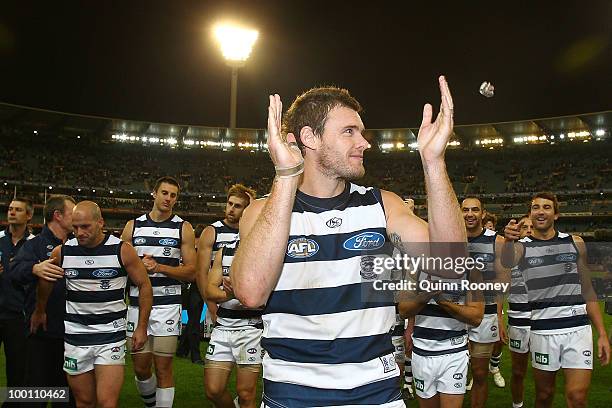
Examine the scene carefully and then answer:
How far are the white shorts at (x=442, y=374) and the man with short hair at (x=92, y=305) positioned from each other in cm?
291

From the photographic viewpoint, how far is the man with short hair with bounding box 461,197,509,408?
6523 mm

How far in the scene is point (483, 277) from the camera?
A: 704 centimetres

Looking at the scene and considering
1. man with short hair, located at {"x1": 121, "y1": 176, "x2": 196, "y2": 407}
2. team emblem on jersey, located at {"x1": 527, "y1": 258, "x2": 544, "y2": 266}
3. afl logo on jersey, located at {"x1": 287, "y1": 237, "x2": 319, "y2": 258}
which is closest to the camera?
afl logo on jersey, located at {"x1": 287, "y1": 237, "x2": 319, "y2": 258}

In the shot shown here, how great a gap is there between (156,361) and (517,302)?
16.1ft

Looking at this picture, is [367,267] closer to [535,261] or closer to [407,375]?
[535,261]

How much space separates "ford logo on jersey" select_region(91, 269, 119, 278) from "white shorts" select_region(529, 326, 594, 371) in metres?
4.46

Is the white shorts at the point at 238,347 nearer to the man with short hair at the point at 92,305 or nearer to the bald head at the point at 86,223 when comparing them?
the man with short hair at the point at 92,305

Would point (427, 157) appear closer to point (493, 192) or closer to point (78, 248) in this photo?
point (78, 248)

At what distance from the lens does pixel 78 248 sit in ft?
18.3

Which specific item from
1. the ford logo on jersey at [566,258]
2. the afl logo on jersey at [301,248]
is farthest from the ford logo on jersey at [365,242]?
the ford logo on jersey at [566,258]

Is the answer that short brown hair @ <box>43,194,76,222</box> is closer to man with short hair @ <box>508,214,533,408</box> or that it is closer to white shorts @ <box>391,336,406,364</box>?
white shorts @ <box>391,336,406,364</box>

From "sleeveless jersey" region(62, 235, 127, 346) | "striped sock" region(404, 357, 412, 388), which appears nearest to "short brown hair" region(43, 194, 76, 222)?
"sleeveless jersey" region(62, 235, 127, 346)

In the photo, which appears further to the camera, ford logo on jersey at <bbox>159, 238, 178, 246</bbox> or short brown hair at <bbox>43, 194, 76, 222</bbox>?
ford logo on jersey at <bbox>159, 238, 178, 246</bbox>

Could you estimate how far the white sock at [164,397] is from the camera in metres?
6.52
